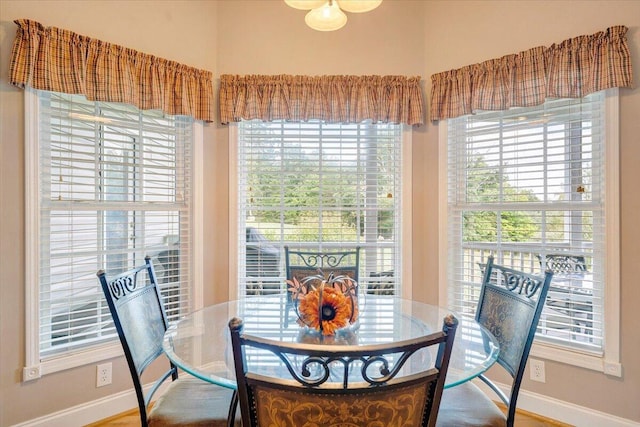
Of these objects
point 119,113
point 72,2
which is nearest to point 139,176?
point 119,113

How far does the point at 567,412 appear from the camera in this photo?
214 cm

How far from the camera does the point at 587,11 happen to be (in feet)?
6.80

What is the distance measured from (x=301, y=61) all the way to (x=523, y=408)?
296cm

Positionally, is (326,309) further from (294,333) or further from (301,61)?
(301,61)

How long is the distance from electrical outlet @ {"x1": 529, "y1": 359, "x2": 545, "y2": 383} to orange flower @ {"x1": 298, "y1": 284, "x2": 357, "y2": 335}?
1620 millimetres

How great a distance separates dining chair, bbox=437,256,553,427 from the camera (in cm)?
138

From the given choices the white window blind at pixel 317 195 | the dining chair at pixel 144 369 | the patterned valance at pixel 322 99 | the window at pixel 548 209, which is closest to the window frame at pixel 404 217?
the white window blind at pixel 317 195

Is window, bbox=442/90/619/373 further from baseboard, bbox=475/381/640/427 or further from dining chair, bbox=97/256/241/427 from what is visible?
dining chair, bbox=97/256/241/427

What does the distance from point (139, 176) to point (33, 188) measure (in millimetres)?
591

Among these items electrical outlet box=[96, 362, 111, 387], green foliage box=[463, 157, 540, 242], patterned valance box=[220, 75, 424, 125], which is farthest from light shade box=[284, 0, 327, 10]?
electrical outlet box=[96, 362, 111, 387]

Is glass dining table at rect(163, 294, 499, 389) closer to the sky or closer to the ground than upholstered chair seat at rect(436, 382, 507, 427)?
closer to the sky

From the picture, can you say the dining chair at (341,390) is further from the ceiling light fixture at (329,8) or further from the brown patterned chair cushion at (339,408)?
the ceiling light fixture at (329,8)

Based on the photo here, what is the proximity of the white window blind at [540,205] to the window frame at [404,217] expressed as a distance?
31 centimetres

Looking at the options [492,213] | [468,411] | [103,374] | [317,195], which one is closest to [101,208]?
[103,374]
